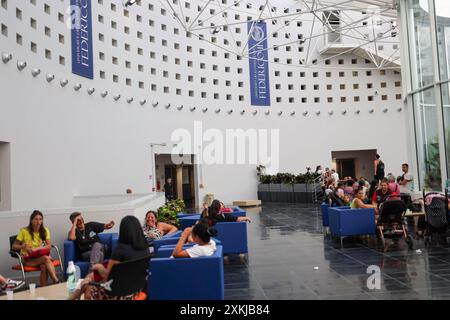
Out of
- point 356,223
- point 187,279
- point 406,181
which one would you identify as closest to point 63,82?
point 356,223

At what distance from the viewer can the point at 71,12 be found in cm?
1655

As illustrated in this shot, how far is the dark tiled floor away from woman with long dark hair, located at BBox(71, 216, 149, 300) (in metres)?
1.81

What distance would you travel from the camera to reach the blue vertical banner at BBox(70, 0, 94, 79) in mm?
16688

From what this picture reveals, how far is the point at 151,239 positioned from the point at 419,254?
4677 mm

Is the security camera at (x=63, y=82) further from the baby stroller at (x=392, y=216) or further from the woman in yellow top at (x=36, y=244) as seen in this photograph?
the baby stroller at (x=392, y=216)

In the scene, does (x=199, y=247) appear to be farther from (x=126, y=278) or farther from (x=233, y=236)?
(x=233, y=236)

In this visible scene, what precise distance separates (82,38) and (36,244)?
12148 millimetres

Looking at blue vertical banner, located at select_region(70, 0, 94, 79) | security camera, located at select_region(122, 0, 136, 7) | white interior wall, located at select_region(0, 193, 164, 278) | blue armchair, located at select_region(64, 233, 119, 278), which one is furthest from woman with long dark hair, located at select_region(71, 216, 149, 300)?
security camera, located at select_region(122, 0, 136, 7)

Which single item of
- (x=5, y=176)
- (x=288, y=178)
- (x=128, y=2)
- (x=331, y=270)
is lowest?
(x=331, y=270)

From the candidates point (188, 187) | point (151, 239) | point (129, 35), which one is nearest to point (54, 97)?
point (129, 35)

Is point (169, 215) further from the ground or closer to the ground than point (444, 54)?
closer to the ground

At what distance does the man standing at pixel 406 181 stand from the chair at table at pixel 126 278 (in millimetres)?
10458

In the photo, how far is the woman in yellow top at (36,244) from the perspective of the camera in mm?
6578

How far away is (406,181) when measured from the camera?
42.3 ft
